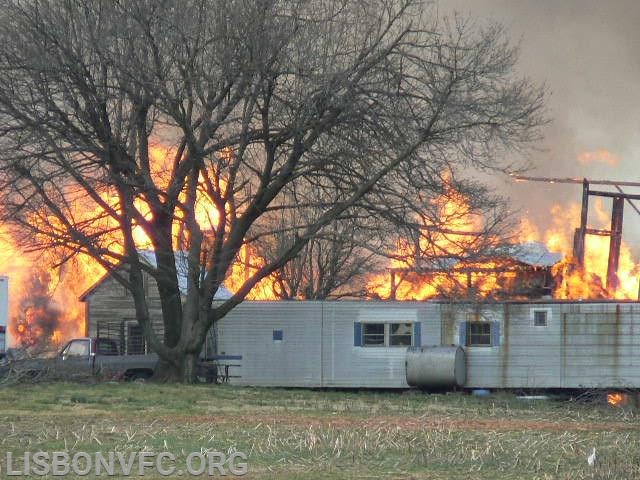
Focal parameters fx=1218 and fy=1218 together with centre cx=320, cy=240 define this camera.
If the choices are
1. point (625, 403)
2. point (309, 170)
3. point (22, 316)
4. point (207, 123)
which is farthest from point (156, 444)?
point (22, 316)

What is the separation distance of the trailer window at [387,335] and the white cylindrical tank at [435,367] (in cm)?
135

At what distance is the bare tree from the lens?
2591 centimetres

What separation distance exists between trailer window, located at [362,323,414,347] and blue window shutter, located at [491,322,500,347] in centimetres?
242

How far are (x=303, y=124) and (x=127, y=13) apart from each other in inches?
176

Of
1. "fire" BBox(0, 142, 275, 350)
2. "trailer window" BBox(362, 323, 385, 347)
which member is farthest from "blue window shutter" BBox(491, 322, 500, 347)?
"fire" BBox(0, 142, 275, 350)

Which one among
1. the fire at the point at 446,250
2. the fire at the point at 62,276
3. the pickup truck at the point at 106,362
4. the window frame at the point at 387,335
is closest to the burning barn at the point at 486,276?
the fire at the point at 446,250

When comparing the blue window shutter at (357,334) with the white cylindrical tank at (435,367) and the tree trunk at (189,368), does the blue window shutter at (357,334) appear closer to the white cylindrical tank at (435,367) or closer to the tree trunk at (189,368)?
the white cylindrical tank at (435,367)

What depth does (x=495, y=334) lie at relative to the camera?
35.6 meters

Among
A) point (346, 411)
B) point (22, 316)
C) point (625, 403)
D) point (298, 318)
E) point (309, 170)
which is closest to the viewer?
point (346, 411)

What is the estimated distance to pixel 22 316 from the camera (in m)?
89.1

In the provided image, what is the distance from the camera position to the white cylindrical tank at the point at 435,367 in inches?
1345

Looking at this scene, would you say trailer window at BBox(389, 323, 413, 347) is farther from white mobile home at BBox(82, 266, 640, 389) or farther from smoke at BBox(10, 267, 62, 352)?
smoke at BBox(10, 267, 62, 352)

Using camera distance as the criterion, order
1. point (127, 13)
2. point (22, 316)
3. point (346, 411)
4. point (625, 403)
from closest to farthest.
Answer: point (346, 411), point (127, 13), point (625, 403), point (22, 316)

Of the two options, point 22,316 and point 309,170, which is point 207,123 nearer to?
point 309,170
